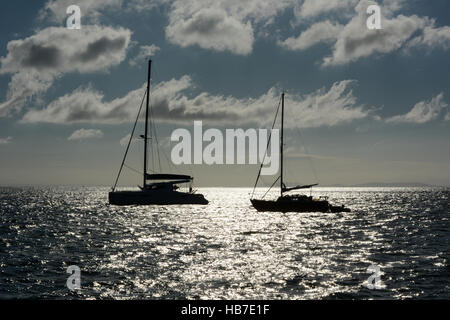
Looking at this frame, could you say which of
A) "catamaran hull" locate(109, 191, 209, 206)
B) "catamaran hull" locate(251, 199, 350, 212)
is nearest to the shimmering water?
"catamaran hull" locate(251, 199, 350, 212)

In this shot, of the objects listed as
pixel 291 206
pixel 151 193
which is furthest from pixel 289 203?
pixel 151 193

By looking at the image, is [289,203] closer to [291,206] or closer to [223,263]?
[291,206]

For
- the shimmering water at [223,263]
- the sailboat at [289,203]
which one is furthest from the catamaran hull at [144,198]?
the shimmering water at [223,263]

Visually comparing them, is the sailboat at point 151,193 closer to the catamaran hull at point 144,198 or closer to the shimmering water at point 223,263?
the catamaran hull at point 144,198

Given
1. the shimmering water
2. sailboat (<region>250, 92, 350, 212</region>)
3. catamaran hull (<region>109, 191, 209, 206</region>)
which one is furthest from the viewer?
catamaran hull (<region>109, 191, 209, 206</region>)

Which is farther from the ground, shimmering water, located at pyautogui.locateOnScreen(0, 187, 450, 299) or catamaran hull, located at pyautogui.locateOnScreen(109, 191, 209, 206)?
catamaran hull, located at pyautogui.locateOnScreen(109, 191, 209, 206)

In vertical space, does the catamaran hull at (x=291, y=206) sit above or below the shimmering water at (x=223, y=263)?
above

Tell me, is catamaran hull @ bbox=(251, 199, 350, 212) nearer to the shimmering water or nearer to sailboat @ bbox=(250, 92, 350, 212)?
sailboat @ bbox=(250, 92, 350, 212)

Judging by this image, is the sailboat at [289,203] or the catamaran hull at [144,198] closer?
the sailboat at [289,203]

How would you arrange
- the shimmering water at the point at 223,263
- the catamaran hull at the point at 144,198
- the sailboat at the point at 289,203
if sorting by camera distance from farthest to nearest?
the catamaran hull at the point at 144,198
the sailboat at the point at 289,203
the shimmering water at the point at 223,263

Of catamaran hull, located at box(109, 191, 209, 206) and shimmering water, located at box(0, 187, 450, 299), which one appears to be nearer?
shimmering water, located at box(0, 187, 450, 299)
